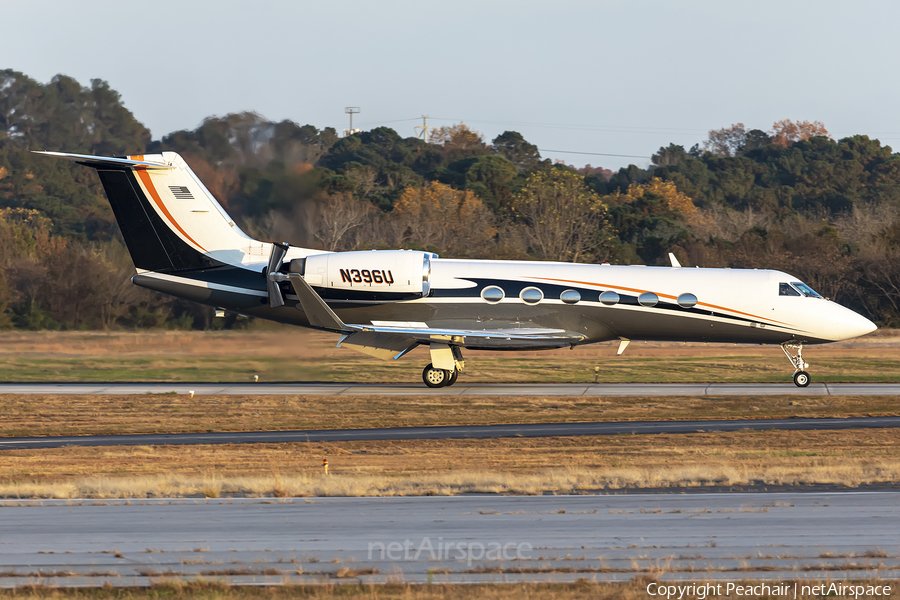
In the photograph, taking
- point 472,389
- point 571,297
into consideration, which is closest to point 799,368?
point 571,297

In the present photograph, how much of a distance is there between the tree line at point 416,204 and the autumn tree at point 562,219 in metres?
0.14

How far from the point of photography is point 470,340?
2644 cm

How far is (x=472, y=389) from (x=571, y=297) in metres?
4.12

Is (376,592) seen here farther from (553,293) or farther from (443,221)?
(443,221)

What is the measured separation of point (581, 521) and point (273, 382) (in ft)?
68.0

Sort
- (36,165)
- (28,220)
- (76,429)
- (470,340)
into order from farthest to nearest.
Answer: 1. (36,165)
2. (28,220)
3. (470,340)
4. (76,429)

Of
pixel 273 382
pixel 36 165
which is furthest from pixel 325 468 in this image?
pixel 36 165

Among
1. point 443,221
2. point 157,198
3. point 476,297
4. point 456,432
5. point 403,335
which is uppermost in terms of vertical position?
point 443,221

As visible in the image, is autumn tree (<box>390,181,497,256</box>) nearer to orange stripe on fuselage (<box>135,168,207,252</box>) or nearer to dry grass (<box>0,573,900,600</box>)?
orange stripe on fuselage (<box>135,168,207,252</box>)

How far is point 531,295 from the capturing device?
88.7 feet

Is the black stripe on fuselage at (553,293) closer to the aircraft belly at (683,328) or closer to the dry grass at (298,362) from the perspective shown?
the aircraft belly at (683,328)

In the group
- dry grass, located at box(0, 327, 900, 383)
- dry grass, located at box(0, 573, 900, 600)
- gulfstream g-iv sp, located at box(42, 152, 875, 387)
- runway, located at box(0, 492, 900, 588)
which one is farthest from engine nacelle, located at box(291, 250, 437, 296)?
dry grass, located at box(0, 573, 900, 600)

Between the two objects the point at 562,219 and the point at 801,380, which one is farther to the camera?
the point at 562,219

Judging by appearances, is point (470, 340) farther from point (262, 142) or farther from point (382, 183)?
point (382, 183)
